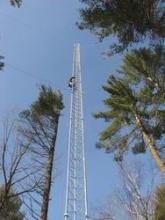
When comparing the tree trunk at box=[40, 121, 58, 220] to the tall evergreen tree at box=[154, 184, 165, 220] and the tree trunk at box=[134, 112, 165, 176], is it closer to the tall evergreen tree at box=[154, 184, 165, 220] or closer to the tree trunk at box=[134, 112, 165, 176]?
the tree trunk at box=[134, 112, 165, 176]

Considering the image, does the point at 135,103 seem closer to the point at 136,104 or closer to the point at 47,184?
the point at 136,104

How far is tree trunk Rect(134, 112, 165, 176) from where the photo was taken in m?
17.1

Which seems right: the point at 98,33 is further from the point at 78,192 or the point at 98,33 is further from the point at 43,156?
the point at 78,192

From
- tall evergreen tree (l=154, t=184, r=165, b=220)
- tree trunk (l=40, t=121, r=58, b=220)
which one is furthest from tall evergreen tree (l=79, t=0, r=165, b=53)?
tall evergreen tree (l=154, t=184, r=165, b=220)

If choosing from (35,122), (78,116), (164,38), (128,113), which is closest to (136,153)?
(128,113)

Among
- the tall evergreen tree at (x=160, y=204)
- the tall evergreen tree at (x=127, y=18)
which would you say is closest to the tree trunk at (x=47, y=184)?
the tall evergreen tree at (x=127, y=18)

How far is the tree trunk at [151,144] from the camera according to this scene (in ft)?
56.2

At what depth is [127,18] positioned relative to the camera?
39.6 ft

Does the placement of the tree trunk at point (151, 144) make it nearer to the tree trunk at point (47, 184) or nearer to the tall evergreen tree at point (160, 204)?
the tall evergreen tree at point (160, 204)

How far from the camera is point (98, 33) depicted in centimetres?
1378

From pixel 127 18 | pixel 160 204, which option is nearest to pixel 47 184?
pixel 127 18

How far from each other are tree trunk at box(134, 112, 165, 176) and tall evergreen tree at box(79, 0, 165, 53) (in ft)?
21.0

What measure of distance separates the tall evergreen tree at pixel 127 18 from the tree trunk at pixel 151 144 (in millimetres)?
6403

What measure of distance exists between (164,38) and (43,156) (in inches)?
222
